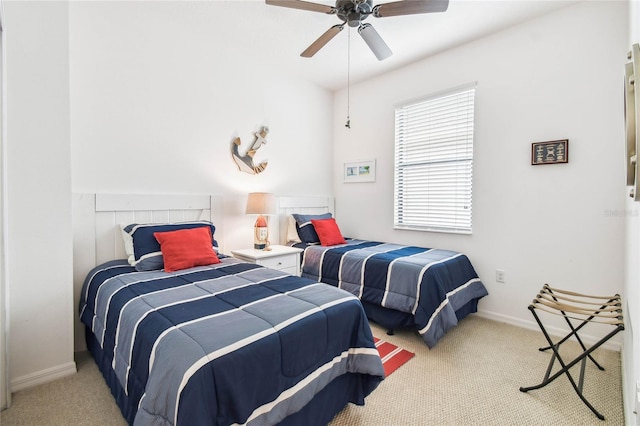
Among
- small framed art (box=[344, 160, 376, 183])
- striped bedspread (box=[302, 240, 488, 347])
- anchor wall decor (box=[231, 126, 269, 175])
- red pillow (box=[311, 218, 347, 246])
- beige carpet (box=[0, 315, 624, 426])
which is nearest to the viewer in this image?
beige carpet (box=[0, 315, 624, 426])

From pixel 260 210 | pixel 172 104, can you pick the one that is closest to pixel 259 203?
pixel 260 210

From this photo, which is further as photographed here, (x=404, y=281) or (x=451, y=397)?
(x=404, y=281)

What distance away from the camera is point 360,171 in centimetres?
416

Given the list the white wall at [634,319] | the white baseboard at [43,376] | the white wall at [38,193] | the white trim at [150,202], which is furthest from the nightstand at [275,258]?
the white wall at [634,319]

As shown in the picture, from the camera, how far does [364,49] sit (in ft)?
10.6

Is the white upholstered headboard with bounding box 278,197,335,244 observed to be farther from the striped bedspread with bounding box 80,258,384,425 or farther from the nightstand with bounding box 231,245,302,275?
the striped bedspread with bounding box 80,258,384,425

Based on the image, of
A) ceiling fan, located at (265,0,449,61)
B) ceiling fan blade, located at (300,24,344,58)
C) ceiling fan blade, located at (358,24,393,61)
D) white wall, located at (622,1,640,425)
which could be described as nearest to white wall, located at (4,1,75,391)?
ceiling fan, located at (265,0,449,61)

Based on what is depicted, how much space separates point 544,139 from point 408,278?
176 centimetres

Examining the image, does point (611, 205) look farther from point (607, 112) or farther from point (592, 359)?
point (592, 359)

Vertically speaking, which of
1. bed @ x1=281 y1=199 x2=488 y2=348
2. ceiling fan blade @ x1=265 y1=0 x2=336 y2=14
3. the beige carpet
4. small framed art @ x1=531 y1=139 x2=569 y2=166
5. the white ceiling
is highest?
the white ceiling

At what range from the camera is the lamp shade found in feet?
10.2

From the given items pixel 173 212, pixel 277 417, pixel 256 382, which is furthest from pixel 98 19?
pixel 277 417

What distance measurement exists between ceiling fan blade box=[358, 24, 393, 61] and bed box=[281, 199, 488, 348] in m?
1.79

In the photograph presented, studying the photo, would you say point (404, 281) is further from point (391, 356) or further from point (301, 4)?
point (301, 4)
